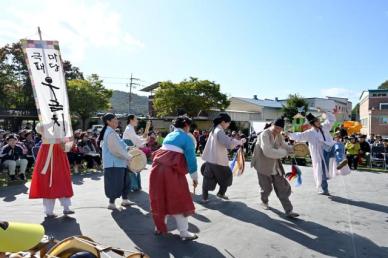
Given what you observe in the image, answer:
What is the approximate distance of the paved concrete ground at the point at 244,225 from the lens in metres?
4.80

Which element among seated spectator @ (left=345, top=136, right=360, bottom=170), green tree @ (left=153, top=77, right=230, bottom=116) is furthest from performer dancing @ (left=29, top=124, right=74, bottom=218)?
green tree @ (left=153, top=77, right=230, bottom=116)

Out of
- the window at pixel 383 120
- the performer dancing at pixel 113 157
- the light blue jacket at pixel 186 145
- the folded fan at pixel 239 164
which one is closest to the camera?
the light blue jacket at pixel 186 145

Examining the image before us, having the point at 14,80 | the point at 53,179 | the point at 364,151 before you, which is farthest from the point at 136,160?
the point at 14,80

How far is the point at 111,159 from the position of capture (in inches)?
266

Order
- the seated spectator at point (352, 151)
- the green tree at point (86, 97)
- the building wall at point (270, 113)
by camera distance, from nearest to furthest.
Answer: the seated spectator at point (352, 151)
the green tree at point (86, 97)
the building wall at point (270, 113)

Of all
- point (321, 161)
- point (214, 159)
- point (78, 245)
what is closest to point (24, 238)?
point (78, 245)

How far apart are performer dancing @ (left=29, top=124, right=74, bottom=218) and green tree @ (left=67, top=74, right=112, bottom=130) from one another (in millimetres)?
28327

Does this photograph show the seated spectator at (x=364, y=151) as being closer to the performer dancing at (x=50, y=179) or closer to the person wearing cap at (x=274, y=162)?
the person wearing cap at (x=274, y=162)

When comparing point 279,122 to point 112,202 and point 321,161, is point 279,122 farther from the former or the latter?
point 112,202

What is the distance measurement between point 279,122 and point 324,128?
8.78 ft

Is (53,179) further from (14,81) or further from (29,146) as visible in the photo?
(14,81)

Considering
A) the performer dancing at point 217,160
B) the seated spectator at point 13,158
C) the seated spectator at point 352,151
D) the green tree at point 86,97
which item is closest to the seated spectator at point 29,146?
the seated spectator at point 13,158

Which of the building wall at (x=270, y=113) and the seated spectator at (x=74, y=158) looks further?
the building wall at (x=270, y=113)

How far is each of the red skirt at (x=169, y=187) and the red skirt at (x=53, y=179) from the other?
1993 millimetres
